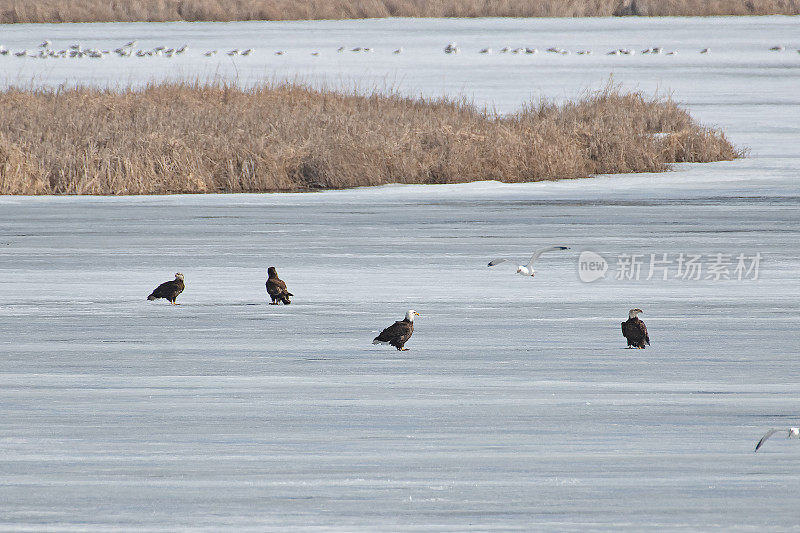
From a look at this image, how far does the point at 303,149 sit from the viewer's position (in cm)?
1850

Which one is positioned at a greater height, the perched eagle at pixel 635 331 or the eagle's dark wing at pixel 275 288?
the eagle's dark wing at pixel 275 288

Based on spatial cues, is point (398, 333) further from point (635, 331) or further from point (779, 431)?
point (779, 431)

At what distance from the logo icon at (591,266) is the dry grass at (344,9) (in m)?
61.6

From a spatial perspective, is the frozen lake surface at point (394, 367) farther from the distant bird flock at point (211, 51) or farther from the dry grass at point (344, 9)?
the dry grass at point (344, 9)

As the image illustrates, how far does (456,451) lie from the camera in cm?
560

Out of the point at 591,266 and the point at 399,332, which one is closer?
the point at 399,332

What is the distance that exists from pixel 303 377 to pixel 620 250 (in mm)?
5724

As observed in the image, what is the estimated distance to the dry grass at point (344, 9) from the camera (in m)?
71.1

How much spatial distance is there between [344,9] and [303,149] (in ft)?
Answer: 191

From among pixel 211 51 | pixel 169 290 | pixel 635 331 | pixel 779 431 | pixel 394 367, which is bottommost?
pixel 779 431

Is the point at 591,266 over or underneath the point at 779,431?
over

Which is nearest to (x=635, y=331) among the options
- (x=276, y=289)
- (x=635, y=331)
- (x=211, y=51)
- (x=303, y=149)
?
(x=635, y=331)

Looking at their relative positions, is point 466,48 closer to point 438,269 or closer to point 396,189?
point 396,189

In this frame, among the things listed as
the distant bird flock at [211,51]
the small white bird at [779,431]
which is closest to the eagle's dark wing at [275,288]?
the small white bird at [779,431]
